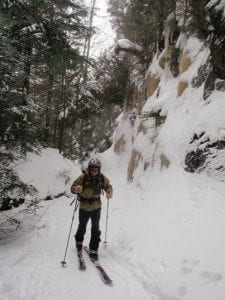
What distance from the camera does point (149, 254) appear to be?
7.44m

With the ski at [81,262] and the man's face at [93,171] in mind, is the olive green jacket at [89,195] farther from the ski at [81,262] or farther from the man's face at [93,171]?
the ski at [81,262]

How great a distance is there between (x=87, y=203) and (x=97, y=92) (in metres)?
17.9

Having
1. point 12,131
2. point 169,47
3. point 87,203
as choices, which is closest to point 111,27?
point 169,47

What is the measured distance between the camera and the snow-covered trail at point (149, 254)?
19.5 ft

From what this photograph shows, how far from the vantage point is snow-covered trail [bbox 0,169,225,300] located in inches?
234

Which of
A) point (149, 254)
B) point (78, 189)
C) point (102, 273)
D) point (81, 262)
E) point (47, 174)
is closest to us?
point (102, 273)

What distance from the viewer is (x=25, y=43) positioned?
14.0m

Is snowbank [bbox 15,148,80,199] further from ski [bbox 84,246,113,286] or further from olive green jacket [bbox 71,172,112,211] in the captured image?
ski [bbox 84,246,113,286]

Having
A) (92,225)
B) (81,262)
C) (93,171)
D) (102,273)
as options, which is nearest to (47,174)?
(92,225)

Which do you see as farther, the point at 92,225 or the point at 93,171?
the point at 92,225

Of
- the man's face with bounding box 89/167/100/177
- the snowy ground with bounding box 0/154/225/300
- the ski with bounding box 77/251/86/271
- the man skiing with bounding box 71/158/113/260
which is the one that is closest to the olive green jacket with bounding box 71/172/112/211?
the man skiing with bounding box 71/158/113/260

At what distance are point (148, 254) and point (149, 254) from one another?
31 mm

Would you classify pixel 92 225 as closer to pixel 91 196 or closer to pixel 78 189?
pixel 91 196

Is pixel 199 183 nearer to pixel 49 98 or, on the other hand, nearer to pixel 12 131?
pixel 12 131
